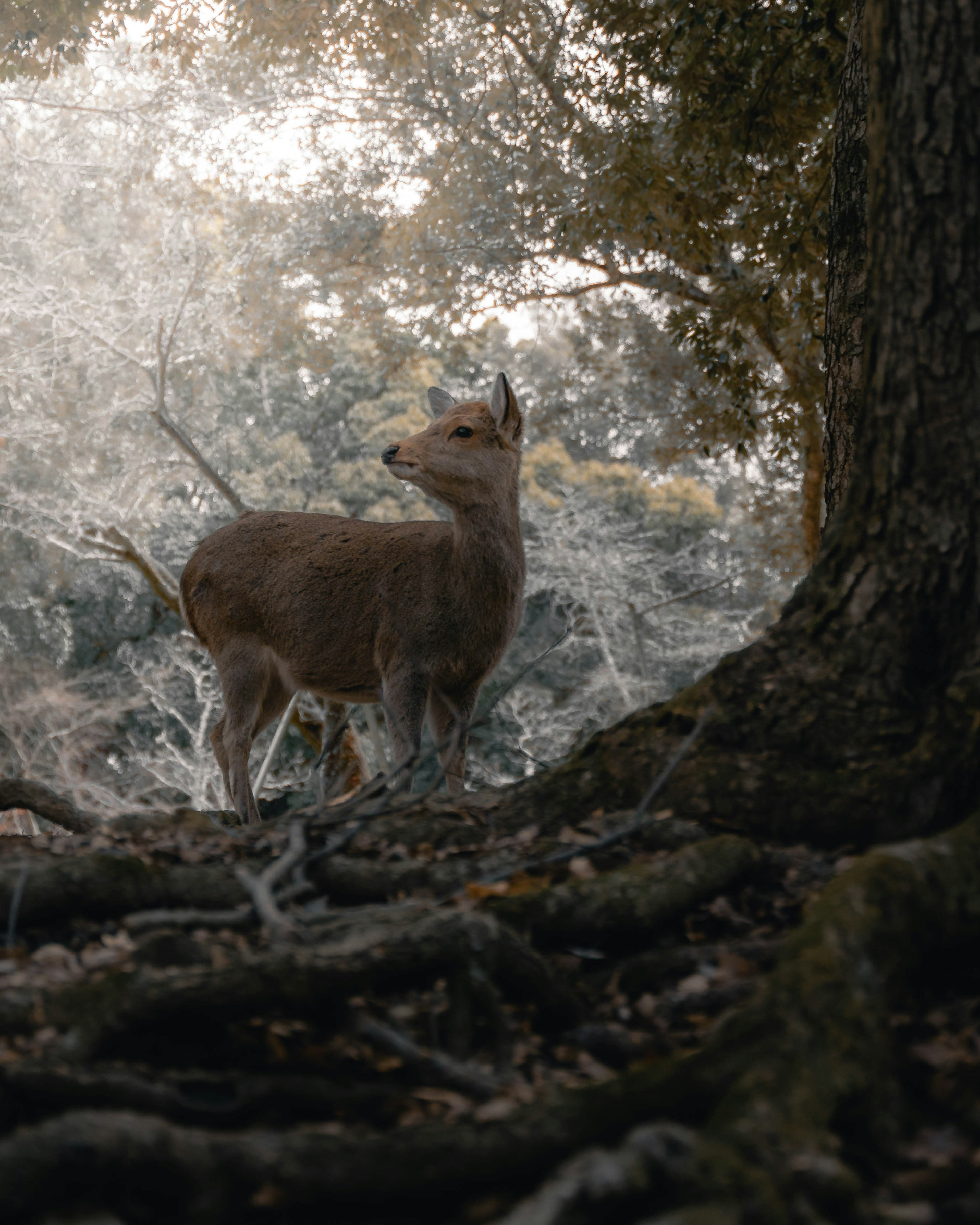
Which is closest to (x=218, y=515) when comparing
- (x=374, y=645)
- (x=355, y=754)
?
(x=355, y=754)

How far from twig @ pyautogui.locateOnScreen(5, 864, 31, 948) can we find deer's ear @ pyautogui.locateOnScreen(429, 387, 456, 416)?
4.47 m

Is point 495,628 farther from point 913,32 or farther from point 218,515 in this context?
point 218,515

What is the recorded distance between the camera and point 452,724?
6055mm

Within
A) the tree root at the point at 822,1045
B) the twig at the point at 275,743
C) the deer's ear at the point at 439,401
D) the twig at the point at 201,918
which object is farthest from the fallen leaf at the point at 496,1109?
the twig at the point at 275,743

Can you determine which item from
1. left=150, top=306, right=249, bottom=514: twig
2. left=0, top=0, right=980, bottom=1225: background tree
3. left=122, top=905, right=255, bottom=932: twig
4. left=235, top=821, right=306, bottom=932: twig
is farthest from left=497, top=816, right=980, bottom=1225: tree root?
left=150, top=306, right=249, bottom=514: twig

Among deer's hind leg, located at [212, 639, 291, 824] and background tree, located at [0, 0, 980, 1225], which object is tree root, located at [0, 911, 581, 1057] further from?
deer's hind leg, located at [212, 639, 291, 824]

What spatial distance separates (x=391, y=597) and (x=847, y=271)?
2832 mm

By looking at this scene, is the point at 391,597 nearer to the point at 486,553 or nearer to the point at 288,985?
the point at 486,553

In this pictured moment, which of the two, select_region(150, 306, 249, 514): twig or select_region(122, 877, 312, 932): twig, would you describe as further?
select_region(150, 306, 249, 514): twig

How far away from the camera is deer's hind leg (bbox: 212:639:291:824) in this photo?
20.5 feet

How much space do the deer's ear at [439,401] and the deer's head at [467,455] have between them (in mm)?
661

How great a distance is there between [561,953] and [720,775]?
796 mm

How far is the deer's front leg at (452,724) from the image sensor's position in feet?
18.2

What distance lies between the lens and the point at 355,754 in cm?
1298
